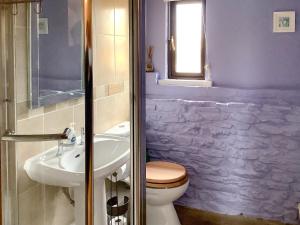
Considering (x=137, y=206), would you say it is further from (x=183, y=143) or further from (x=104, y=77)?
(x=183, y=143)

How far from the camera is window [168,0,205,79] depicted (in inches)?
104

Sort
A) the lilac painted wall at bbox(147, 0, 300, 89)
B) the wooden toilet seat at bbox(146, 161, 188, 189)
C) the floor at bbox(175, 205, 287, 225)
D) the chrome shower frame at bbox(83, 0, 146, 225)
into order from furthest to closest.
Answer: the floor at bbox(175, 205, 287, 225) → the lilac painted wall at bbox(147, 0, 300, 89) → the wooden toilet seat at bbox(146, 161, 188, 189) → the chrome shower frame at bbox(83, 0, 146, 225)

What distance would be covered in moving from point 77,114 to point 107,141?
317 mm

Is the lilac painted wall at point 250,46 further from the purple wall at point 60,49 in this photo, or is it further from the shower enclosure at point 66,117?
the purple wall at point 60,49

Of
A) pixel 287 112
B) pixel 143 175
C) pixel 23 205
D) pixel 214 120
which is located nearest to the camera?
pixel 143 175

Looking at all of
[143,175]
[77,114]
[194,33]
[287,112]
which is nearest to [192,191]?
[287,112]

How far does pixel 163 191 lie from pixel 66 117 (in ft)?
2.74

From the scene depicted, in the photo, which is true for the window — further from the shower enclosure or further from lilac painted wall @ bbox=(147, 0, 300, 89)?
the shower enclosure

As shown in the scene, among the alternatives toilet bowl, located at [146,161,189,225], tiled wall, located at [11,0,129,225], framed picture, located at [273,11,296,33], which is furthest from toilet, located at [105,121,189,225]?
framed picture, located at [273,11,296,33]

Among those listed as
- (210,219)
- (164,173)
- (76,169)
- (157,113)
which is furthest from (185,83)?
(76,169)

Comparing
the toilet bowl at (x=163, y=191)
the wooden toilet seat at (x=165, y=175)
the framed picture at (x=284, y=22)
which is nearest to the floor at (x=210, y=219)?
the toilet bowl at (x=163, y=191)

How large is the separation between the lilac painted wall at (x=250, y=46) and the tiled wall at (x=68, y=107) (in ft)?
2.83

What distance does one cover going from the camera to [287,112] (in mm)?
2379

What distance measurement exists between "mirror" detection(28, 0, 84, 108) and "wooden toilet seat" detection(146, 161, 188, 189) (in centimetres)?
83
